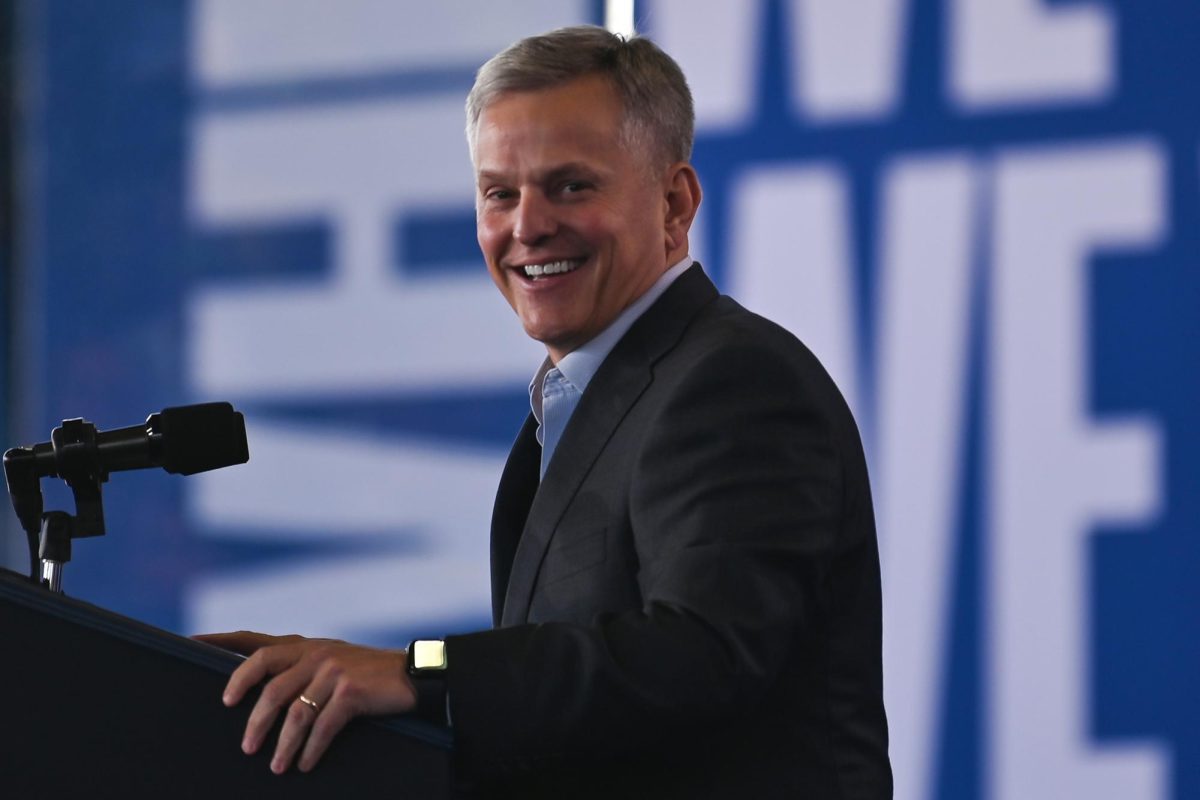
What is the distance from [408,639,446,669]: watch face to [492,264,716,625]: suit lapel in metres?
0.28

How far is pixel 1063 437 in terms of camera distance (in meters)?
2.96

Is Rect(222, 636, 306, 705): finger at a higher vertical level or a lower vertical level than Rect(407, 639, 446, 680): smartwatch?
higher

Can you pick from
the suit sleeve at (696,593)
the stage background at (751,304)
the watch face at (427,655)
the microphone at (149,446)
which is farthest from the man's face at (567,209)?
the stage background at (751,304)

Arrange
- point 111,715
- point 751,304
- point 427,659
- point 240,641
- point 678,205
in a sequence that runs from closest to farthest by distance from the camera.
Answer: point 111,715, point 427,659, point 240,641, point 678,205, point 751,304

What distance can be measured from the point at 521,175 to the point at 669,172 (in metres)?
0.20

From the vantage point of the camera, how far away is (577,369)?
1.55 m

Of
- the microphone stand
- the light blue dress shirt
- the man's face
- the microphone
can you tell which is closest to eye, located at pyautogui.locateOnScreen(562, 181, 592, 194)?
the man's face

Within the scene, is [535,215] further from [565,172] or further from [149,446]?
[149,446]

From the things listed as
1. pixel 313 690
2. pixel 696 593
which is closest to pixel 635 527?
pixel 696 593

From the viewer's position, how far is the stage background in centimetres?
295

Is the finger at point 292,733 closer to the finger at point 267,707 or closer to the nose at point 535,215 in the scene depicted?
the finger at point 267,707

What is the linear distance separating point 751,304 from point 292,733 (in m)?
2.28

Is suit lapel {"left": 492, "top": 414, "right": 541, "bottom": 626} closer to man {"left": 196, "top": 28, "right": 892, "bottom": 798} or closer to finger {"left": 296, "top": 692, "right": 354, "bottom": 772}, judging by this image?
man {"left": 196, "top": 28, "right": 892, "bottom": 798}

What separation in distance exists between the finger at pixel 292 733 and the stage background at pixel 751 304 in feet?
7.15
